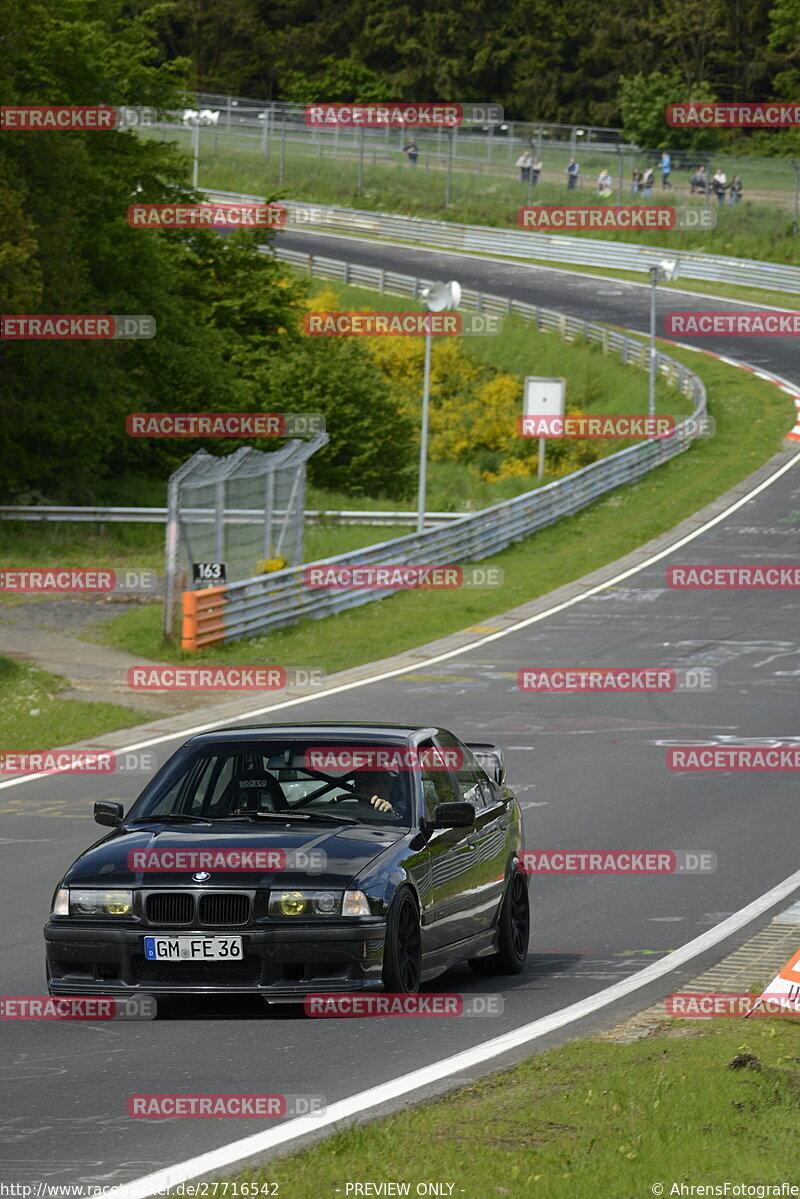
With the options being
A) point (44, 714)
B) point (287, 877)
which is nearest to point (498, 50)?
point (44, 714)

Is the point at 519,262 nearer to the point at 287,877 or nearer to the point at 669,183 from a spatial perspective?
the point at 669,183

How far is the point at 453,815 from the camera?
9180 mm

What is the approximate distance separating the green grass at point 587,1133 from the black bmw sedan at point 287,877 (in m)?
1.36

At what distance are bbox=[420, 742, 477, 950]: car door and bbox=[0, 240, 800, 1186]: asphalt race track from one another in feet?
1.78

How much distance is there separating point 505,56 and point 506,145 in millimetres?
25042

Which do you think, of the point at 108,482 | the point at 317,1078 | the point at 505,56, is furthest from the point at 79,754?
the point at 505,56

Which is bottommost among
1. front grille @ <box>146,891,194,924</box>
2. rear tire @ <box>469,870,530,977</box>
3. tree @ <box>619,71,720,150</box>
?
rear tire @ <box>469,870,530,977</box>

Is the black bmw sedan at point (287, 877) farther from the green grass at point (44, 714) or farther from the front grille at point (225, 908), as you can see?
the green grass at point (44, 714)

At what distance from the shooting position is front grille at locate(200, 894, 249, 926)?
8391 mm

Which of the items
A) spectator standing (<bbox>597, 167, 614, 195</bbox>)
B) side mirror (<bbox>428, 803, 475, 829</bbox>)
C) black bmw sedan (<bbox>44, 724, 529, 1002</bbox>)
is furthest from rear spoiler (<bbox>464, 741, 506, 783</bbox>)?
spectator standing (<bbox>597, 167, 614, 195</bbox>)

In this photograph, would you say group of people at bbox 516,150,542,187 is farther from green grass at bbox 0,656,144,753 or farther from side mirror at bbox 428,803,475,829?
side mirror at bbox 428,803,475,829

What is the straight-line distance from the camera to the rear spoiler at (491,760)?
1136cm

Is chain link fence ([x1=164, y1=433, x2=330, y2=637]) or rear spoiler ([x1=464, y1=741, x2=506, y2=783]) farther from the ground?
rear spoiler ([x1=464, y1=741, x2=506, y2=783])

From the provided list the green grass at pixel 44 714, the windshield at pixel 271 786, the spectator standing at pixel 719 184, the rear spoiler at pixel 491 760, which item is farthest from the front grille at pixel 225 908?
the spectator standing at pixel 719 184
